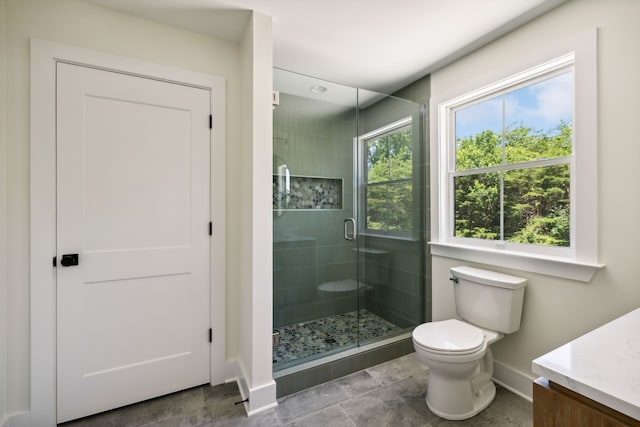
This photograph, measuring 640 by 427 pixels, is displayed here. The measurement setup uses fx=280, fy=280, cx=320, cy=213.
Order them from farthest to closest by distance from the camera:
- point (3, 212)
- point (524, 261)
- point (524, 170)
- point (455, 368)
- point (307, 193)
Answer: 1. point (307, 193)
2. point (524, 170)
3. point (524, 261)
4. point (455, 368)
5. point (3, 212)

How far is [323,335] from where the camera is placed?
2342 mm

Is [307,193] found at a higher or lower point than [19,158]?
lower

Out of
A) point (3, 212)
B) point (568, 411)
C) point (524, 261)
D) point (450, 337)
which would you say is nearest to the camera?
point (568, 411)

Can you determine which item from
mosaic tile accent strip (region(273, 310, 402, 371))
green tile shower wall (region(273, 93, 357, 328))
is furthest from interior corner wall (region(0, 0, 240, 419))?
mosaic tile accent strip (region(273, 310, 402, 371))

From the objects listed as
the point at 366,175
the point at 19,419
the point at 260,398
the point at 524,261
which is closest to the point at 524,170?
the point at 524,261

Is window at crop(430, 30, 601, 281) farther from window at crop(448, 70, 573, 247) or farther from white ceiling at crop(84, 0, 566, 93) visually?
white ceiling at crop(84, 0, 566, 93)

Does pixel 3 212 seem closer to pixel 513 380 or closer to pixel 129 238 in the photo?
pixel 129 238

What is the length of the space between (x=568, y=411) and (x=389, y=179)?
2.01 m

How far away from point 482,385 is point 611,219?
121 cm

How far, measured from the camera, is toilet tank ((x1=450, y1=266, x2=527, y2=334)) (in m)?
1.76

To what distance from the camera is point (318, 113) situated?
234 cm

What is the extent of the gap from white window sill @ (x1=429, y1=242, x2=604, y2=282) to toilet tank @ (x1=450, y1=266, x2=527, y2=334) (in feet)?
0.29

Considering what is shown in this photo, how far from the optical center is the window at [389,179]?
8.33 feet

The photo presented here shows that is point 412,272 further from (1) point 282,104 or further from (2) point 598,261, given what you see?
(1) point 282,104
